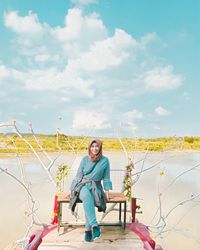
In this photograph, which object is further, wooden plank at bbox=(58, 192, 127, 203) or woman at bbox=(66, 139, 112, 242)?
wooden plank at bbox=(58, 192, 127, 203)

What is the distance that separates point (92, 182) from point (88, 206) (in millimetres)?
281

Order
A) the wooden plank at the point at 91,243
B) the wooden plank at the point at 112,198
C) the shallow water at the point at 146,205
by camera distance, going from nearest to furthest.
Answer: the wooden plank at the point at 91,243 → the wooden plank at the point at 112,198 → the shallow water at the point at 146,205

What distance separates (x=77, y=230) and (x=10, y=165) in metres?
11.4

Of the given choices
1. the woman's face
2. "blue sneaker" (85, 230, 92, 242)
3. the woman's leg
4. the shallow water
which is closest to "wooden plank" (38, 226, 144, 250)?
"blue sneaker" (85, 230, 92, 242)

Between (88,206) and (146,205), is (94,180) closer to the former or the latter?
(88,206)

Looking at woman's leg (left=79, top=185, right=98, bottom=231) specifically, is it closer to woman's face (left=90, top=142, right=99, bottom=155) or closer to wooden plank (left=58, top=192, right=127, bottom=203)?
wooden plank (left=58, top=192, right=127, bottom=203)

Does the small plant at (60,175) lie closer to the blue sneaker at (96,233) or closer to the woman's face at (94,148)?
the woman's face at (94,148)

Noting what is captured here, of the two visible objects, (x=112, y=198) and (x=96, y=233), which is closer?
(x=96, y=233)

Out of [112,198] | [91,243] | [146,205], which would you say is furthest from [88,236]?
[146,205]

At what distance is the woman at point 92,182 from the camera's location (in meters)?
3.98

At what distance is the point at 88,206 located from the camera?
3924 mm

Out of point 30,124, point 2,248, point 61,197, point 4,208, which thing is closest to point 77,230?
point 61,197

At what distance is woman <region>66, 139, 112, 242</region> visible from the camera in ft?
13.0

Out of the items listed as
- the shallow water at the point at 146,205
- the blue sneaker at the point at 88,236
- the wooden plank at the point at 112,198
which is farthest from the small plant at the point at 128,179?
the blue sneaker at the point at 88,236
